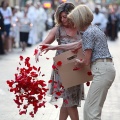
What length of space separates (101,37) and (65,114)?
5.30 ft

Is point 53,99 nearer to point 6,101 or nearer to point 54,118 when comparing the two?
point 54,118

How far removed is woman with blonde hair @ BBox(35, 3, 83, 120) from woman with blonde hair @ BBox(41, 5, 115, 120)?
36.8 inches

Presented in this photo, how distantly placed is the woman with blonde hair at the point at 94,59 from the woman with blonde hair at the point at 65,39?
935 mm

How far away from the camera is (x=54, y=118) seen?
970cm

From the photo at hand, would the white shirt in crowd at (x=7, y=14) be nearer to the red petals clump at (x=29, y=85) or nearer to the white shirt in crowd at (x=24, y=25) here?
the white shirt in crowd at (x=24, y=25)

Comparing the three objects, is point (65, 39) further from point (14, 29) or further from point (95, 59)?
point (14, 29)

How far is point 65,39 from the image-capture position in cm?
789

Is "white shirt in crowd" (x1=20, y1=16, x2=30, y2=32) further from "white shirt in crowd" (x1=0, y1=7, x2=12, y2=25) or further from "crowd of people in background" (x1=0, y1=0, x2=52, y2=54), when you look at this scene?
"white shirt in crowd" (x1=0, y1=7, x2=12, y2=25)

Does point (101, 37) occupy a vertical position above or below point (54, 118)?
above

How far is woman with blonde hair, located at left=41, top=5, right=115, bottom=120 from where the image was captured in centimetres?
677

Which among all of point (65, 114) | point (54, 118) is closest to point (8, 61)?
point (54, 118)

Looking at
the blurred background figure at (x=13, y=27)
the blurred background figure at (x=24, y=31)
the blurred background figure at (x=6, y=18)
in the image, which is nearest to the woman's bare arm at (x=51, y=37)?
the blurred background figure at (x=6, y=18)

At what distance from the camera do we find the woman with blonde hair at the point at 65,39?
777 cm

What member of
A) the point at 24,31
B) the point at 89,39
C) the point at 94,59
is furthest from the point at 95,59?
the point at 24,31
